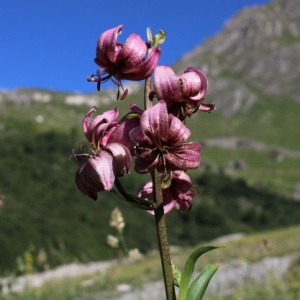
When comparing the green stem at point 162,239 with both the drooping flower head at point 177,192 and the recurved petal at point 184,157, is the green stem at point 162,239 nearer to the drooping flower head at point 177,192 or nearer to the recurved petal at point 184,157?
the recurved petal at point 184,157

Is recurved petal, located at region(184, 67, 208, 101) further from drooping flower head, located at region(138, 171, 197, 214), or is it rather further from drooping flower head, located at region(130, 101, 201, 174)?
drooping flower head, located at region(138, 171, 197, 214)

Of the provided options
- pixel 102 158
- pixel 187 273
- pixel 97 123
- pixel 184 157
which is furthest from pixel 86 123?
pixel 187 273

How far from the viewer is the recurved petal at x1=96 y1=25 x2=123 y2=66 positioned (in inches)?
69.0

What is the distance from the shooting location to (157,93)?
5.54 feet

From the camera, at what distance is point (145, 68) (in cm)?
174

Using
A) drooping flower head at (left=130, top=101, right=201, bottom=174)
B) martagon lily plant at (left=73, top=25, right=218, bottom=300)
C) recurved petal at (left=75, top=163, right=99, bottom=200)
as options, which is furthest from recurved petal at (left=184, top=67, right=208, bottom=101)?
recurved petal at (left=75, top=163, right=99, bottom=200)

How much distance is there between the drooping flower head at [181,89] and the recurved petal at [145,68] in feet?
0.09

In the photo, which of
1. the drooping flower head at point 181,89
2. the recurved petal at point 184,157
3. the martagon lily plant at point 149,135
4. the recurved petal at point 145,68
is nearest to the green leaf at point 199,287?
the martagon lily plant at point 149,135

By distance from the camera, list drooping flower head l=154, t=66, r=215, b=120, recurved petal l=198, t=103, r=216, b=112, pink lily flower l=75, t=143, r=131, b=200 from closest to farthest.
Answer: pink lily flower l=75, t=143, r=131, b=200
drooping flower head l=154, t=66, r=215, b=120
recurved petal l=198, t=103, r=216, b=112

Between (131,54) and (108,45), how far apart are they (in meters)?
0.07

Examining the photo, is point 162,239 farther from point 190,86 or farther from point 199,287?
point 190,86

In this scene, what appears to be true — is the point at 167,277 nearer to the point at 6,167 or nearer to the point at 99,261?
the point at 99,261

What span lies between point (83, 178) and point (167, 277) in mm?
344

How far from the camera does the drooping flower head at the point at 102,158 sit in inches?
62.7
